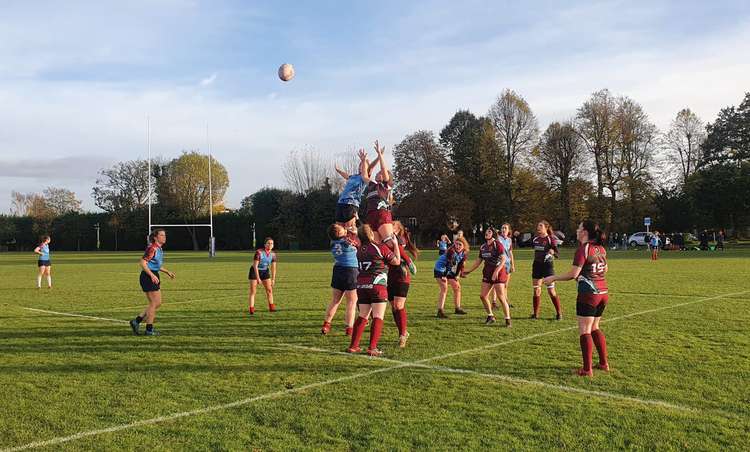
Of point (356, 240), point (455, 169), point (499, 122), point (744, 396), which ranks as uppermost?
point (499, 122)

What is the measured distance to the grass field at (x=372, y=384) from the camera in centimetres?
522

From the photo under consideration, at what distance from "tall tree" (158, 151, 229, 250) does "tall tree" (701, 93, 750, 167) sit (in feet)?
195

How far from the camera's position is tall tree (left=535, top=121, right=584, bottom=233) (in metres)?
61.6

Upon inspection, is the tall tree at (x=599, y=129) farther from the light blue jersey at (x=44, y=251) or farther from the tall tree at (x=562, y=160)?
the light blue jersey at (x=44, y=251)

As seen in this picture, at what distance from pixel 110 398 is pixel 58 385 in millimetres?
1022

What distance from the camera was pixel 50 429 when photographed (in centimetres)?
543

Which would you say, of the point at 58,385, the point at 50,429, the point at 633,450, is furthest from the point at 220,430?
the point at 633,450

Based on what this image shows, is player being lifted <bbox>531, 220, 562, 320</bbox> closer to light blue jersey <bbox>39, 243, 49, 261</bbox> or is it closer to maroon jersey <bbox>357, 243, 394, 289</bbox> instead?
maroon jersey <bbox>357, 243, 394, 289</bbox>

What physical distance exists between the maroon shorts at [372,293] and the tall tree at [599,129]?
2255 inches

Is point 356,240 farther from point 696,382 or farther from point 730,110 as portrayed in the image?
point 730,110

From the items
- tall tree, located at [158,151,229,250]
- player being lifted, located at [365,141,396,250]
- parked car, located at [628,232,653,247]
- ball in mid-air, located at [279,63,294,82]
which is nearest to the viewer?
player being lifted, located at [365,141,396,250]

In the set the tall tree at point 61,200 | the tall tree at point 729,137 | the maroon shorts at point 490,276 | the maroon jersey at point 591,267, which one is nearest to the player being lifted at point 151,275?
the maroon shorts at point 490,276

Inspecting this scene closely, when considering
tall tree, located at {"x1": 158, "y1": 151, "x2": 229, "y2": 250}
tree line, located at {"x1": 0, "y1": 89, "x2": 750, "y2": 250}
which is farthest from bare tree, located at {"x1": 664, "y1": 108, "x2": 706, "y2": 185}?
tall tree, located at {"x1": 158, "y1": 151, "x2": 229, "y2": 250}

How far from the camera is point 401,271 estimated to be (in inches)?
366
